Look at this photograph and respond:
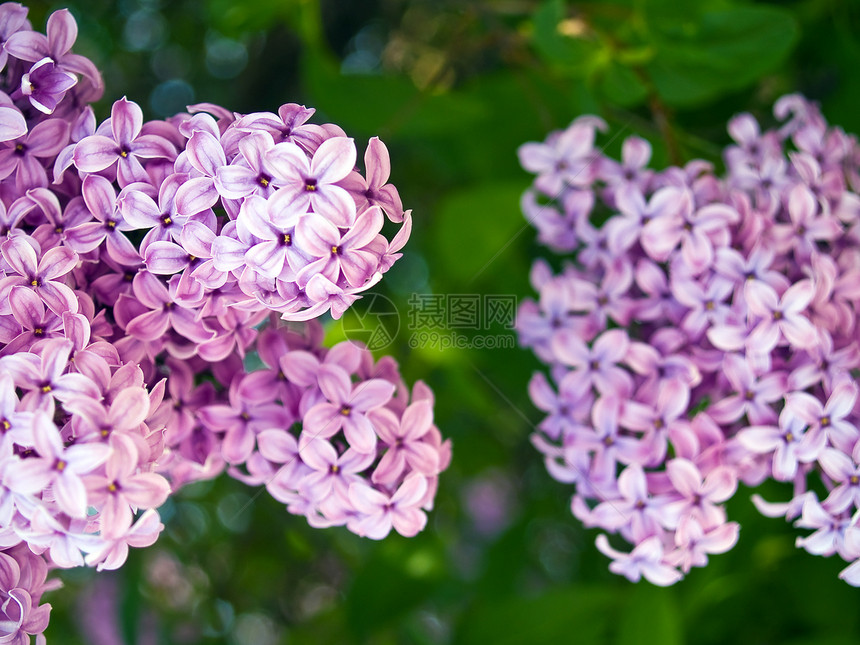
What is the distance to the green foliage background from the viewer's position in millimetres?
1104

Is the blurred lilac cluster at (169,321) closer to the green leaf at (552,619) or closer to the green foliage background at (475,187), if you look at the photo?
the green foliage background at (475,187)

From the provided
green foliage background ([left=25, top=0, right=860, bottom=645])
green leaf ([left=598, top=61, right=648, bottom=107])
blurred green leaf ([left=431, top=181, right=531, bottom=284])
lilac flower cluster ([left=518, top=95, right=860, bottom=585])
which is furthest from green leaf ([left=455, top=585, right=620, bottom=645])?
green leaf ([left=598, top=61, right=648, bottom=107])

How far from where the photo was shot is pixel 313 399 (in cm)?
79

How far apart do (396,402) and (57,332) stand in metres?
0.34

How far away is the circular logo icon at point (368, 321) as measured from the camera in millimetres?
879

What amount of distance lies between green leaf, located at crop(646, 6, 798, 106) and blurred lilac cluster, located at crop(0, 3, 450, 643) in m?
0.55

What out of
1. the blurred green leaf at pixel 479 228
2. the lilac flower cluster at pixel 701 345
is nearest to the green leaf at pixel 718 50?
the lilac flower cluster at pixel 701 345

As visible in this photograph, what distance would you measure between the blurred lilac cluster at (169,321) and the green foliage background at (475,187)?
13 centimetres

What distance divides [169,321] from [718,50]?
0.78 meters

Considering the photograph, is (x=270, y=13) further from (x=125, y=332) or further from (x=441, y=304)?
(x=125, y=332)

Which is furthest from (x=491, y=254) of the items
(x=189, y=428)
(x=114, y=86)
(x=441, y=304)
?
(x=114, y=86)

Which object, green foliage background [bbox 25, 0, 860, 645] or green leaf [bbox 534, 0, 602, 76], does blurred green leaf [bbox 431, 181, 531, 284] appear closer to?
green foliage background [bbox 25, 0, 860, 645]
